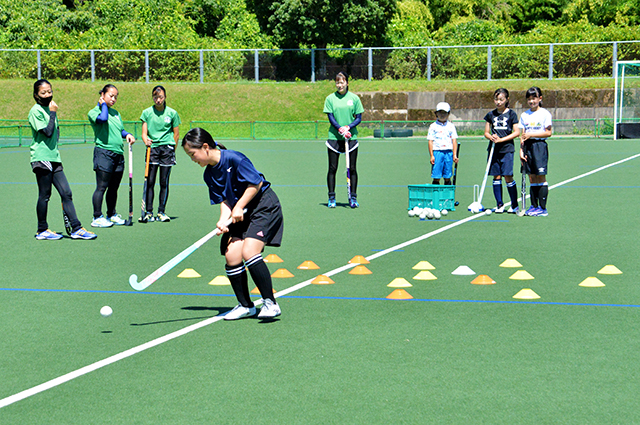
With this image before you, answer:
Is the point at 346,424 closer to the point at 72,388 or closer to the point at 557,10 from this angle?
the point at 72,388

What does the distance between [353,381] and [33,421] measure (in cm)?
181

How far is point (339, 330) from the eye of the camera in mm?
6078

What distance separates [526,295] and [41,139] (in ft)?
20.1

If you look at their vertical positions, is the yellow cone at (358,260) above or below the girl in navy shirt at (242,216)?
below

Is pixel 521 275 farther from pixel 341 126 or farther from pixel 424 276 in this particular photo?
pixel 341 126

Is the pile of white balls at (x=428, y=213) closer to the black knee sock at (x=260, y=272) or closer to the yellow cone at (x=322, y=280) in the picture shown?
the yellow cone at (x=322, y=280)

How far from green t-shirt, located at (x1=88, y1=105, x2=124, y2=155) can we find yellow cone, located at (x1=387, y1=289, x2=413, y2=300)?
17.8 feet

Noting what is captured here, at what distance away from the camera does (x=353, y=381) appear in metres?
4.93

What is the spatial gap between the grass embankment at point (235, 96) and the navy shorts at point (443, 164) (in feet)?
81.9

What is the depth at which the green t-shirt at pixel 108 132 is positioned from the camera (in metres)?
10.9

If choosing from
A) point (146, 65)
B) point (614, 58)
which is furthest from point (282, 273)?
point (146, 65)

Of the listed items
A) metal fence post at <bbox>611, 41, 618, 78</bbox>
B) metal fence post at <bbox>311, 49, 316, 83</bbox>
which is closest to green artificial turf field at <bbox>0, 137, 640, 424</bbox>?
metal fence post at <bbox>611, 41, 618, 78</bbox>

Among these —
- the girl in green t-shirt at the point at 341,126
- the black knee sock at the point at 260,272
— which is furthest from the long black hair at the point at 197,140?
the girl in green t-shirt at the point at 341,126

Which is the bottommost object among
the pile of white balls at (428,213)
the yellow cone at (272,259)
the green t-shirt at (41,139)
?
the yellow cone at (272,259)
